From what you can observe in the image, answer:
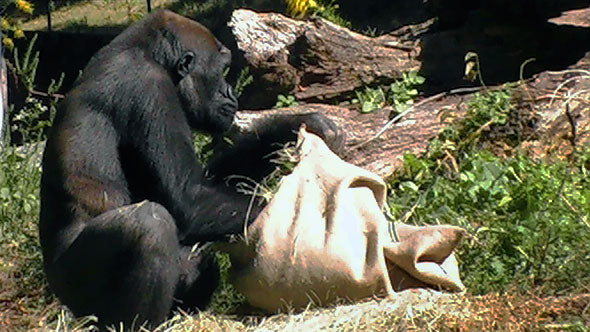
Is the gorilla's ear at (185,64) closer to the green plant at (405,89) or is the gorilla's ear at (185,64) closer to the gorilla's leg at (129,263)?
the gorilla's leg at (129,263)

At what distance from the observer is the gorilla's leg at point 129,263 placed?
3.55 meters

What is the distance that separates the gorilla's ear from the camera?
159 inches

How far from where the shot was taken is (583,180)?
4.38 m

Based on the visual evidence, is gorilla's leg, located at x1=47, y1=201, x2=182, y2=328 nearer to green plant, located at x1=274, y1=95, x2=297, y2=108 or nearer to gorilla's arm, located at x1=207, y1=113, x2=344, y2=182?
gorilla's arm, located at x1=207, y1=113, x2=344, y2=182

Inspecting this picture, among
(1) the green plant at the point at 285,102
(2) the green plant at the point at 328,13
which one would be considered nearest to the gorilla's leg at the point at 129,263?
(1) the green plant at the point at 285,102

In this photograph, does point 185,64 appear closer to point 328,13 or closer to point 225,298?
point 225,298

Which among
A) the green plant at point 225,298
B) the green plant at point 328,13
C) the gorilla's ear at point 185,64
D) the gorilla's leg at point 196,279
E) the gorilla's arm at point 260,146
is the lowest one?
the green plant at point 328,13

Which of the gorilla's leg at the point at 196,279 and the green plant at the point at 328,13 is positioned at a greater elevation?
the gorilla's leg at the point at 196,279

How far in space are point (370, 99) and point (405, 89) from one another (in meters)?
0.26

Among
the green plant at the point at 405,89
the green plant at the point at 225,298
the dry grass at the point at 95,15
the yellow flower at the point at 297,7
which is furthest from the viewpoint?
the dry grass at the point at 95,15

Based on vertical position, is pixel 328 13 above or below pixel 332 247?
below

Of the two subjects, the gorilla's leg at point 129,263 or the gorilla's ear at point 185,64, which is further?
the gorilla's ear at point 185,64

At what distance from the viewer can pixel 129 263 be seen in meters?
3.57

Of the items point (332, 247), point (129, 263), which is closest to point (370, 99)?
point (332, 247)
